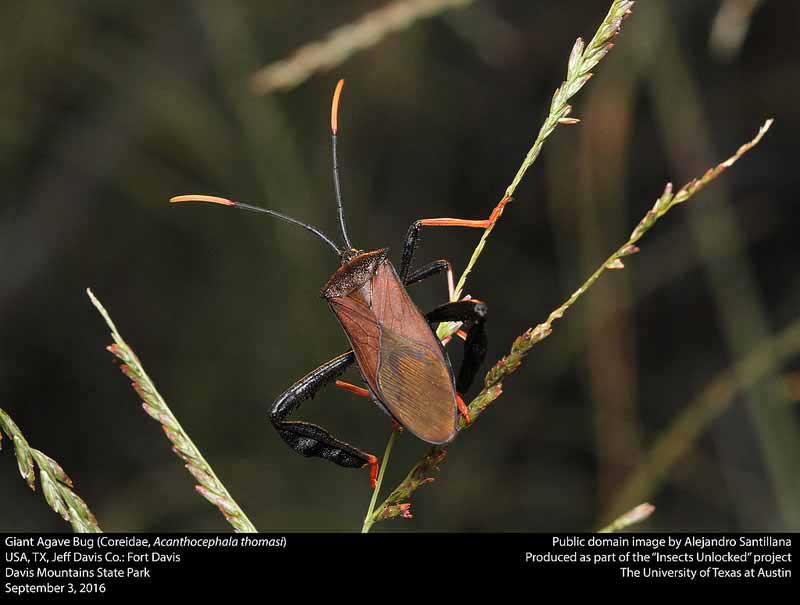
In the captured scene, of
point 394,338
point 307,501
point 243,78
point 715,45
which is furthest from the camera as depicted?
point 715,45

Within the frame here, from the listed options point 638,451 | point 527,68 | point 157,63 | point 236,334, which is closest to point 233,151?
point 157,63

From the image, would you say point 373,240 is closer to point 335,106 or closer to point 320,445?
point 335,106

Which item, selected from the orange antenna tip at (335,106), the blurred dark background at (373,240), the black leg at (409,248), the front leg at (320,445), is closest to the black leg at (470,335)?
the front leg at (320,445)

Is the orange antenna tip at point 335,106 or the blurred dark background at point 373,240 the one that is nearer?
the orange antenna tip at point 335,106

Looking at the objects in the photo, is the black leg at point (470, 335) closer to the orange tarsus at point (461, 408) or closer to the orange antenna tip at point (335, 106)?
the orange tarsus at point (461, 408)

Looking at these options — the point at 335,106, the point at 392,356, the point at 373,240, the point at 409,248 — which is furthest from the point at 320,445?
the point at 373,240

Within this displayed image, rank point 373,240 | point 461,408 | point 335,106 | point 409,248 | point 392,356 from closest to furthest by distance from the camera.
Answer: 1. point 461,408
2. point 392,356
3. point 335,106
4. point 409,248
5. point 373,240
